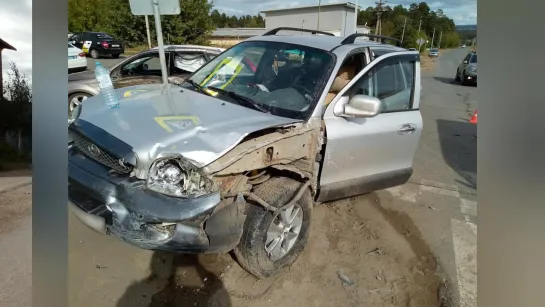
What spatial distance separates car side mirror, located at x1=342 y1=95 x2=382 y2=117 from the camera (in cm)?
240

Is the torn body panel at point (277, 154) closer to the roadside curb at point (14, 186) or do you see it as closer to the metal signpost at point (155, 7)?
the roadside curb at point (14, 186)

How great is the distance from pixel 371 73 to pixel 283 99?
2.64 feet

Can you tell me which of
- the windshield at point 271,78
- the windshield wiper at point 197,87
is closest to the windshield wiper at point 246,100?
the windshield at point 271,78

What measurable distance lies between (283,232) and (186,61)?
246 centimetres

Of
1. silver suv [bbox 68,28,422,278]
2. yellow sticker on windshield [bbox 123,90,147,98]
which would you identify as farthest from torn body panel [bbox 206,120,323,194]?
yellow sticker on windshield [bbox 123,90,147,98]

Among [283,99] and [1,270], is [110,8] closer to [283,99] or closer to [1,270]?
[283,99]

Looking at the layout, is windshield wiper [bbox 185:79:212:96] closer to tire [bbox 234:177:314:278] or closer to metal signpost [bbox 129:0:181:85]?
metal signpost [bbox 129:0:181:85]

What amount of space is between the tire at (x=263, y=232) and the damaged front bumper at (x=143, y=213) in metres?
0.27

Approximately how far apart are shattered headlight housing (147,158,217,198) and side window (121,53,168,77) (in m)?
2.16

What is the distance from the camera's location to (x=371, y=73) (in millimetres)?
2850

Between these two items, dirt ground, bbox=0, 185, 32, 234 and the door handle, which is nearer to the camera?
dirt ground, bbox=0, 185, 32, 234

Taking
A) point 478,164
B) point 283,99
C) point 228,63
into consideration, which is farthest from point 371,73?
point 478,164

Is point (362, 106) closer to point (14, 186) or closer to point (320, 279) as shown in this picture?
point (320, 279)

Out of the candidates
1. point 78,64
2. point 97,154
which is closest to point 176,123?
point 97,154
